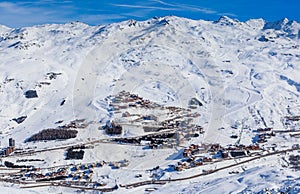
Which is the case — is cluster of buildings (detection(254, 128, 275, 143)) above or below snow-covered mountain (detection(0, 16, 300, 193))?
below

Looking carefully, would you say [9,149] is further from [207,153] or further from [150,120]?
[207,153]

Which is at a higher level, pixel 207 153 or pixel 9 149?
pixel 9 149

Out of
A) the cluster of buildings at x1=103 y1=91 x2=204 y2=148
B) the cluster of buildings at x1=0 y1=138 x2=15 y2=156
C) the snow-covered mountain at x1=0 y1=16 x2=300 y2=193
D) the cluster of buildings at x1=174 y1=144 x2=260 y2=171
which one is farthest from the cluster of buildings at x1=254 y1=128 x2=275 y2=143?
the cluster of buildings at x1=0 y1=138 x2=15 y2=156

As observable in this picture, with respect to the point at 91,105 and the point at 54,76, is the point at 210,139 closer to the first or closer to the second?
the point at 91,105

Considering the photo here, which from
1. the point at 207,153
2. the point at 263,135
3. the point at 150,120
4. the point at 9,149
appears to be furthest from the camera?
the point at 150,120

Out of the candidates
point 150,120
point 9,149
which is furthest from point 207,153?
point 9,149

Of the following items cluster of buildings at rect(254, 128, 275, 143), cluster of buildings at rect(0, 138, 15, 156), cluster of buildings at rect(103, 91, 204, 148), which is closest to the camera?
cluster of buildings at rect(0, 138, 15, 156)

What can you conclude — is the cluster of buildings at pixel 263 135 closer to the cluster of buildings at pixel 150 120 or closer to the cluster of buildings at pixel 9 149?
the cluster of buildings at pixel 150 120

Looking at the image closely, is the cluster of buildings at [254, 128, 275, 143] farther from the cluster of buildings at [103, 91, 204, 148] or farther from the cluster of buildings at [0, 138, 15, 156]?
the cluster of buildings at [0, 138, 15, 156]

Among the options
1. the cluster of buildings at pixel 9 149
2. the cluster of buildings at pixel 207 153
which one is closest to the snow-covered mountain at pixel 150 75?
the cluster of buildings at pixel 9 149

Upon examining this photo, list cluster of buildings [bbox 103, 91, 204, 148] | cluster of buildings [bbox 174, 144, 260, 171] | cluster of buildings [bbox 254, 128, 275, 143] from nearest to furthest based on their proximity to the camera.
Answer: cluster of buildings [bbox 174, 144, 260, 171], cluster of buildings [bbox 103, 91, 204, 148], cluster of buildings [bbox 254, 128, 275, 143]
